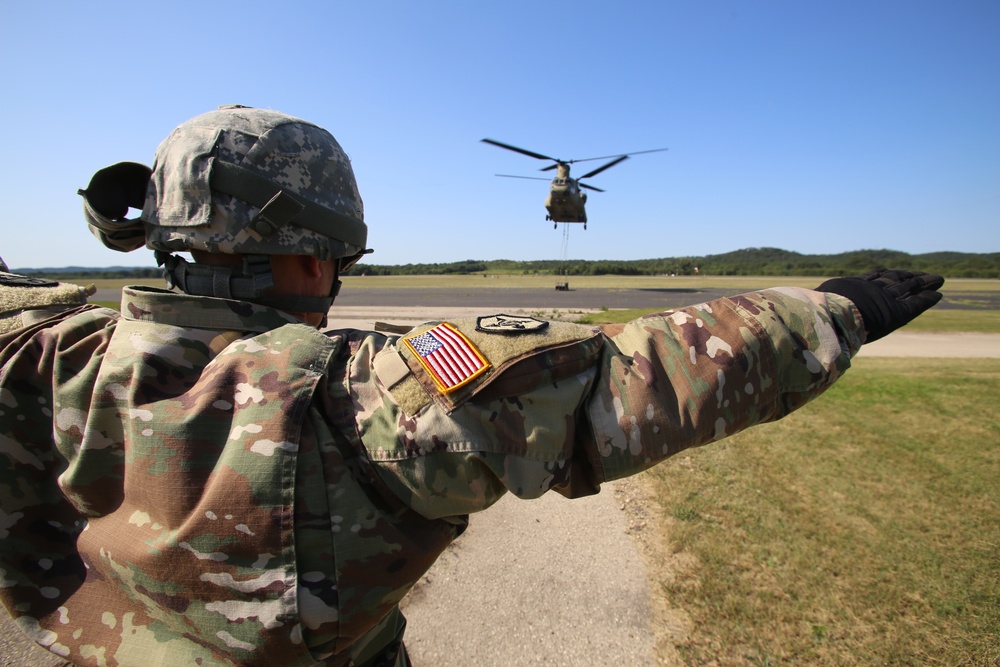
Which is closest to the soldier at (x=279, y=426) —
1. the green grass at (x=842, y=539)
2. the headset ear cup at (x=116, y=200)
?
the headset ear cup at (x=116, y=200)

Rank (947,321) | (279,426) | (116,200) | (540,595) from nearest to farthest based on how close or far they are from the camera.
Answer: (279,426) → (116,200) → (540,595) → (947,321)

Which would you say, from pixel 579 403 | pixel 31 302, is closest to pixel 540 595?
pixel 579 403

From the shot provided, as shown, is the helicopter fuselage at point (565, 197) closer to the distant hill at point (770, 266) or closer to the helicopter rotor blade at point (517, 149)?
the helicopter rotor blade at point (517, 149)

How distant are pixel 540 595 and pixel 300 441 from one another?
310 cm

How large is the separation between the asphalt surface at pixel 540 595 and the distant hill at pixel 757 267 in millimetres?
53907

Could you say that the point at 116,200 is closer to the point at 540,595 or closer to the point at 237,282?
the point at 237,282

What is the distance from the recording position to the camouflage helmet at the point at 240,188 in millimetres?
1460

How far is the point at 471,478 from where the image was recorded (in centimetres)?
114

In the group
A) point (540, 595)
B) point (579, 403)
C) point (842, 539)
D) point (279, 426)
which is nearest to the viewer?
point (279, 426)

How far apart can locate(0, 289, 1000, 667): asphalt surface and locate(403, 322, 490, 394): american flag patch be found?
273 centimetres

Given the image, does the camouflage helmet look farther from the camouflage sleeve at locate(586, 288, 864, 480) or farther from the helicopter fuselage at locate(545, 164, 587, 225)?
the helicopter fuselage at locate(545, 164, 587, 225)

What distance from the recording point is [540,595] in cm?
366

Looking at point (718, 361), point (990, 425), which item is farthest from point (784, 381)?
point (990, 425)

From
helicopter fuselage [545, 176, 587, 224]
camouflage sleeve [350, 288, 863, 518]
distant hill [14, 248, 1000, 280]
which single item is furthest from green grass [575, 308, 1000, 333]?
distant hill [14, 248, 1000, 280]
